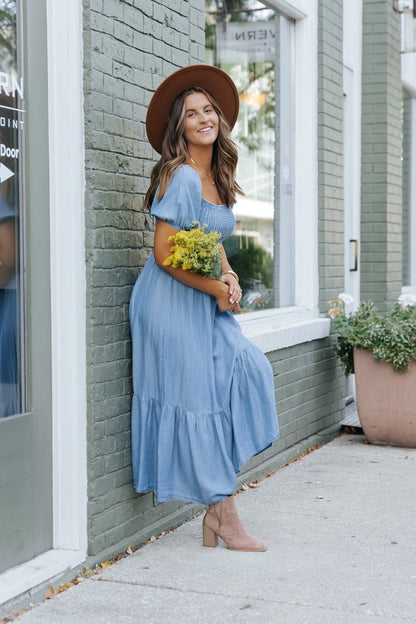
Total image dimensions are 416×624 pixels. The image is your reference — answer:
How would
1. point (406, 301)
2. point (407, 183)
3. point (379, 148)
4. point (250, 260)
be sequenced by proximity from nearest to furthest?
point (250, 260)
point (406, 301)
point (379, 148)
point (407, 183)

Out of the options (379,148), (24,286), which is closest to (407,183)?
(379,148)

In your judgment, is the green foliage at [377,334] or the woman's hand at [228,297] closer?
the woman's hand at [228,297]

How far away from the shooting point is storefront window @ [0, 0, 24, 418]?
3.78 m

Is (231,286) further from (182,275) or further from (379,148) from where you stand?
(379,148)

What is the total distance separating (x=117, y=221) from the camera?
4.28m

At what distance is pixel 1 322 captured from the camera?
383cm

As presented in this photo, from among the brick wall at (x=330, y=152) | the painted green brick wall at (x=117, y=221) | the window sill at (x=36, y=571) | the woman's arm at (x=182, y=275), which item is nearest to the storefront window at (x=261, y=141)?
the brick wall at (x=330, y=152)

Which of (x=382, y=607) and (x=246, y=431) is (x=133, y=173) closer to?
(x=246, y=431)

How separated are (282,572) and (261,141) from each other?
3.59m

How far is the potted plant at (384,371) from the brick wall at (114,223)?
105 inches

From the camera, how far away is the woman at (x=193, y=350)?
4.16 m

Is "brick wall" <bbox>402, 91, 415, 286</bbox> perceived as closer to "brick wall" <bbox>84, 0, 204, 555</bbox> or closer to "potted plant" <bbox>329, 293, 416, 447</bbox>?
"potted plant" <bbox>329, 293, 416, 447</bbox>

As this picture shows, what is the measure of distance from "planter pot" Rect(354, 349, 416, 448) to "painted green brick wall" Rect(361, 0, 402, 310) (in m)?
2.02

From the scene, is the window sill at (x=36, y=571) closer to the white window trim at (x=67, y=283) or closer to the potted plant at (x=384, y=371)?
the white window trim at (x=67, y=283)
